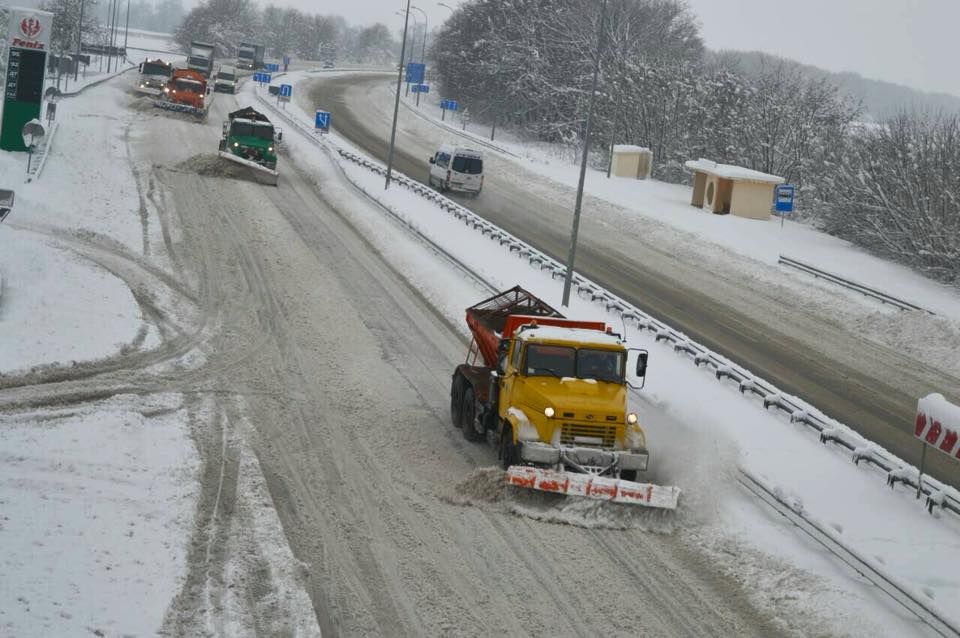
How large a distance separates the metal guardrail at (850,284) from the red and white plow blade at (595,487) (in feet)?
61.7

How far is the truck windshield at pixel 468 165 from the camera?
47.7 meters

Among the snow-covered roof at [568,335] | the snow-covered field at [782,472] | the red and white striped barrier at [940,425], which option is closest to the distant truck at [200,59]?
the snow-covered field at [782,472]

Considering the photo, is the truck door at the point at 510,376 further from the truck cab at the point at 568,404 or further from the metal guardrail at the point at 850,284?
the metal guardrail at the point at 850,284

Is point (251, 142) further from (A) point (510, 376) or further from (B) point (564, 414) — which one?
(B) point (564, 414)

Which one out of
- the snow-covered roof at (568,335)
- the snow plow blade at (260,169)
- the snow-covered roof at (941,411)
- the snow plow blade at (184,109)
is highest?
the snow plow blade at (184,109)

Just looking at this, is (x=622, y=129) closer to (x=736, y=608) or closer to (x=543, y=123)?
(x=543, y=123)

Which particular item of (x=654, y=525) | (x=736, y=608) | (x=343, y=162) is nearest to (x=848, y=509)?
(x=654, y=525)

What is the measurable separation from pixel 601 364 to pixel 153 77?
6599 centimetres

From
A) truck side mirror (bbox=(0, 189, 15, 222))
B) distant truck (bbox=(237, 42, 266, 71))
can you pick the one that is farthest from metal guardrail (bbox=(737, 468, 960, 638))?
distant truck (bbox=(237, 42, 266, 71))

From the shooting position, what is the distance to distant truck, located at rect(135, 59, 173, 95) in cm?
7156

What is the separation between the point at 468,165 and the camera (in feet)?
157

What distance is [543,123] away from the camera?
85812 millimetres

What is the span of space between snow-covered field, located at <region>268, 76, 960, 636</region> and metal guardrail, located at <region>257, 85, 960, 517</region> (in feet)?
0.64

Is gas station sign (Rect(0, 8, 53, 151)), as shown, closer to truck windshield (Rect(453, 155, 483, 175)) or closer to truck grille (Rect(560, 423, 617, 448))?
truck windshield (Rect(453, 155, 483, 175))
